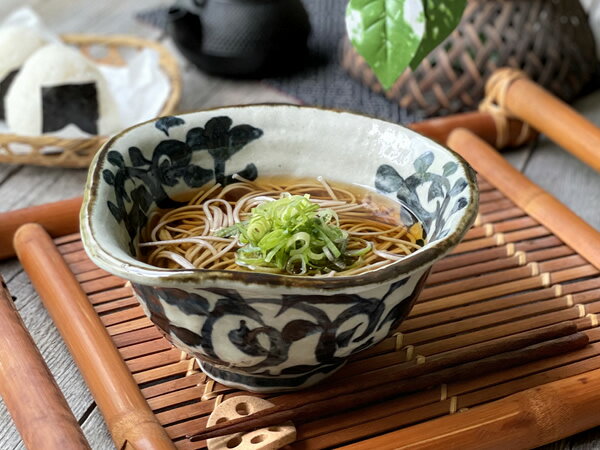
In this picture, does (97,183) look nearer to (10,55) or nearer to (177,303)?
(177,303)

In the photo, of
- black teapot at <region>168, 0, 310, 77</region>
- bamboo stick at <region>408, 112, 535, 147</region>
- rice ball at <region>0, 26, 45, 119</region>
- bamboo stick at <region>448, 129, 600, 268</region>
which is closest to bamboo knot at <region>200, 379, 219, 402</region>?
bamboo stick at <region>448, 129, 600, 268</region>

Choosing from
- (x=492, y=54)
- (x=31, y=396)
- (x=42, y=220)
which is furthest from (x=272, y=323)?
(x=492, y=54)

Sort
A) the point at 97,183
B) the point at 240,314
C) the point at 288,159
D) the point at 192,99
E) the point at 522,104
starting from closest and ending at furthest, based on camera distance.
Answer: the point at 240,314 → the point at 97,183 → the point at 288,159 → the point at 522,104 → the point at 192,99

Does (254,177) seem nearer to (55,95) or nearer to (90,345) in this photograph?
(90,345)

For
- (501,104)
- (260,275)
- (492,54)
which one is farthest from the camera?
(492,54)

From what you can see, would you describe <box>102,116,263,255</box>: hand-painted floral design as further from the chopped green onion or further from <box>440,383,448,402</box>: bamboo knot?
<box>440,383,448,402</box>: bamboo knot

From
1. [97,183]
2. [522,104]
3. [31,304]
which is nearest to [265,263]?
[97,183]
